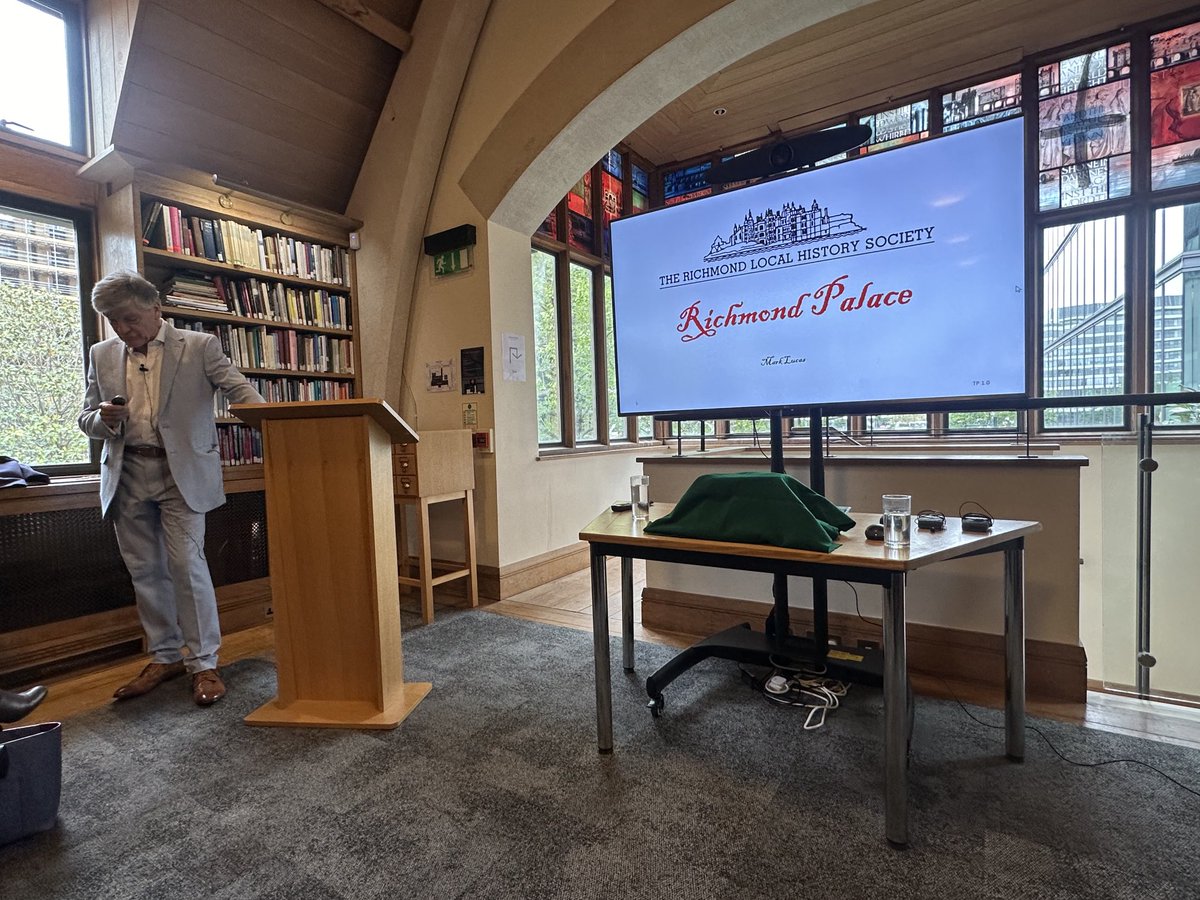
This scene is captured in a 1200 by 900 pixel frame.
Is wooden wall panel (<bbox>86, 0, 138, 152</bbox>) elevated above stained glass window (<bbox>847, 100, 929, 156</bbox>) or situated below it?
below

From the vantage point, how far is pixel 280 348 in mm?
3262

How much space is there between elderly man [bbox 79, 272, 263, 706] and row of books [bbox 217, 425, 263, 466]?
0.84 m

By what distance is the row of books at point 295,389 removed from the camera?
3.19 meters

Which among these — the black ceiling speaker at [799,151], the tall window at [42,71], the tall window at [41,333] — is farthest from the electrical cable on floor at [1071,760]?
the tall window at [42,71]

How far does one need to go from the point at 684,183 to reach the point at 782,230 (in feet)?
13.2

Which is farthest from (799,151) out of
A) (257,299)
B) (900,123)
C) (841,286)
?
(900,123)

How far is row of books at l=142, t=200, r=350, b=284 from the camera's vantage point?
2752mm

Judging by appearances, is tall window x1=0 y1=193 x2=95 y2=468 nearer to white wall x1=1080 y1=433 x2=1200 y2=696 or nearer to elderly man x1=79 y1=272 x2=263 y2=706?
elderly man x1=79 y1=272 x2=263 y2=706

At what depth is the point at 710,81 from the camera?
4125mm

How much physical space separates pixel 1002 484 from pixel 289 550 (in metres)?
2.52

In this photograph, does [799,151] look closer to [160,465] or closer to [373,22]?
[160,465]

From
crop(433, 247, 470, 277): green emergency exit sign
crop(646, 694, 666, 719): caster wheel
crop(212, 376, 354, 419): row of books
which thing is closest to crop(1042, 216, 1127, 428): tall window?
crop(646, 694, 666, 719): caster wheel

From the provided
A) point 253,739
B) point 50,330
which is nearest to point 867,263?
point 253,739

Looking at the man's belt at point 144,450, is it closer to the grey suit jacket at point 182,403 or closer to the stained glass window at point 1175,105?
the grey suit jacket at point 182,403
